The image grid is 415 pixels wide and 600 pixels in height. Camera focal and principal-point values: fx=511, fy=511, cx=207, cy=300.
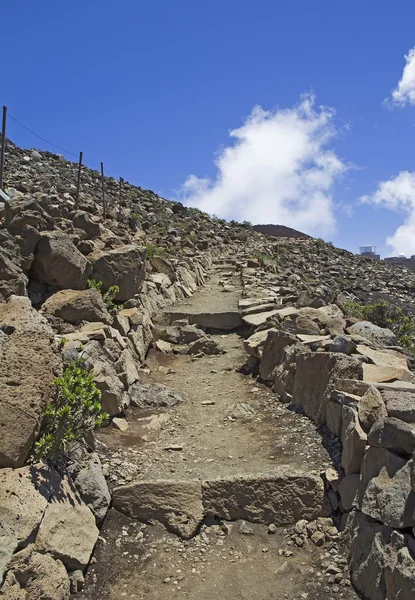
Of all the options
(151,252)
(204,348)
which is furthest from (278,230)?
(204,348)

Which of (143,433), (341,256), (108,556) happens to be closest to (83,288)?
(143,433)

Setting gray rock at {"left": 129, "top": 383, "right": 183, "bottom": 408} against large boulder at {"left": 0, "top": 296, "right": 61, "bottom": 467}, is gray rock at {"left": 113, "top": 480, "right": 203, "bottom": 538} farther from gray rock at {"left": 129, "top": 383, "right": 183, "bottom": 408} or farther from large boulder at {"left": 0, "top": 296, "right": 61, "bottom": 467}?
gray rock at {"left": 129, "top": 383, "right": 183, "bottom": 408}

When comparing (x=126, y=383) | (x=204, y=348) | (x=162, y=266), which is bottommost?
(x=126, y=383)

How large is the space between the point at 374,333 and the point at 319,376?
240 cm

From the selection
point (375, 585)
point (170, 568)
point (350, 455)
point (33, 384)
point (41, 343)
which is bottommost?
point (170, 568)

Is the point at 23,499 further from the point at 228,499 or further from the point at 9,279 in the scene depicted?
Answer: the point at 9,279

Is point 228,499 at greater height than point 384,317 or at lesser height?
lesser

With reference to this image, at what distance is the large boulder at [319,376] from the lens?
5852 millimetres

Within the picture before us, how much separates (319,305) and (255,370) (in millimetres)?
2866

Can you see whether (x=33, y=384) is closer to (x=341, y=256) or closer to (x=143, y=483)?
(x=143, y=483)

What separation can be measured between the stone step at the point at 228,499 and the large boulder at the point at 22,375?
4.04 feet

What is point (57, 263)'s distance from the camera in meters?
8.01

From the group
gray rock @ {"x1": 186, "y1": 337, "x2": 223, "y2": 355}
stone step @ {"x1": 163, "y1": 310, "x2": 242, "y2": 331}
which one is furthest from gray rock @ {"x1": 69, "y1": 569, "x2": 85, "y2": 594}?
stone step @ {"x1": 163, "y1": 310, "x2": 242, "y2": 331}

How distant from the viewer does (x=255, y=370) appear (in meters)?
8.92
